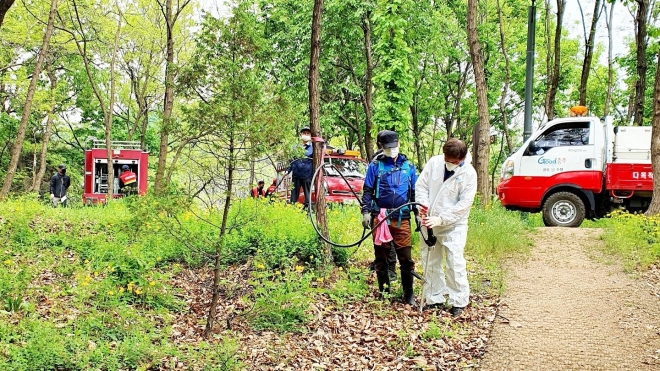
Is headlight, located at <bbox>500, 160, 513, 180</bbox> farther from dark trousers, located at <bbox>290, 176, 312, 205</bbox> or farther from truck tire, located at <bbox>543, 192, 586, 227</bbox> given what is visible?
dark trousers, located at <bbox>290, 176, 312, 205</bbox>

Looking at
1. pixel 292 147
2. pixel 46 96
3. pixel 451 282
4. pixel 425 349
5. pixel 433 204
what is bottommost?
pixel 425 349

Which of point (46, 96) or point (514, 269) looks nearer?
point (514, 269)

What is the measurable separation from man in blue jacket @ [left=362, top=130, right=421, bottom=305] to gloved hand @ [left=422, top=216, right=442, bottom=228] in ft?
1.66

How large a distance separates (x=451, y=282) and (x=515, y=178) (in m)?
6.33

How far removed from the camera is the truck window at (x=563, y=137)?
11898mm

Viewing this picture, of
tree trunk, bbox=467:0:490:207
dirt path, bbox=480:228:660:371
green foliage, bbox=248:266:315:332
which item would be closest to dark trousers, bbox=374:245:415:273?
green foliage, bbox=248:266:315:332

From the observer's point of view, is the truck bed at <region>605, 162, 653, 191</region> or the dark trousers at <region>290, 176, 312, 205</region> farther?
the truck bed at <region>605, 162, 653, 191</region>

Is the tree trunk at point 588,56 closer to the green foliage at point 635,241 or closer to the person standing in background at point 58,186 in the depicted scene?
the green foliage at point 635,241

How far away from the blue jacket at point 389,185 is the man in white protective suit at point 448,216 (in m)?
0.20

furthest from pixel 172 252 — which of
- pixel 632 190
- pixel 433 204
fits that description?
pixel 632 190

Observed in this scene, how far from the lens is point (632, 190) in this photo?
11.8 metres

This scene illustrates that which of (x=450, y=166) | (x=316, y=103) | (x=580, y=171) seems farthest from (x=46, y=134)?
(x=450, y=166)

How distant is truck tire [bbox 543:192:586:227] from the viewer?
12.2 metres

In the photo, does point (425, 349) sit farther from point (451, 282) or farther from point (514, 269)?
point (514, 269)
